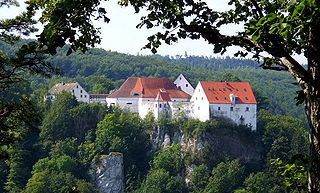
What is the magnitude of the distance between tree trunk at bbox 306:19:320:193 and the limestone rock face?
49149 millimetres

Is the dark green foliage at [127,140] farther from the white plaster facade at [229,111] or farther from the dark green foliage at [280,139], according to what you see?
the dark green foliage at [280,139]

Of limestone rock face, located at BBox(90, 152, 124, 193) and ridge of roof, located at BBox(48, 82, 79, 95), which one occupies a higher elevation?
ridge of roof, located at BBox(48, 82, 79, 95)

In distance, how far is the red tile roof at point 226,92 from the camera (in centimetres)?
5138

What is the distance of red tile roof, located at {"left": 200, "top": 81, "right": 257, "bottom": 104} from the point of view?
51375 millimetres

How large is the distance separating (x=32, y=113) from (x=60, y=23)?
587 centimetres

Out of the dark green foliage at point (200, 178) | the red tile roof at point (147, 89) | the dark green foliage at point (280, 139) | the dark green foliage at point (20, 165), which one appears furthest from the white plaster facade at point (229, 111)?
the dark green foliage at point (20, 165)

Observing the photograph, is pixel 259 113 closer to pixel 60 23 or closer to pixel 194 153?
pixel 194 153

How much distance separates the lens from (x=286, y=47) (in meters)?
4.60

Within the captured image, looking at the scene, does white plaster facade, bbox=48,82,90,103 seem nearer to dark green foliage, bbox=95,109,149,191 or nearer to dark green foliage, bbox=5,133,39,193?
dark green foliage, bbox=5,133,39,193

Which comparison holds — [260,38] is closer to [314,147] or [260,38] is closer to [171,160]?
[314,147]

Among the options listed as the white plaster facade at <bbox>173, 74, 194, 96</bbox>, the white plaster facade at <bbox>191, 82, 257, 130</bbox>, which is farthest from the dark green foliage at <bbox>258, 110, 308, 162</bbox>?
the white plaster facade at <bbox>173, 74, 194, 96</bbox>

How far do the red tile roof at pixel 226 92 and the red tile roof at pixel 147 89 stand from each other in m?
4.01

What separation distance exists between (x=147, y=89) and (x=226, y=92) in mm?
9156

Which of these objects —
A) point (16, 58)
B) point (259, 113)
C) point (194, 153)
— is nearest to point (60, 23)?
point (16, 58)
